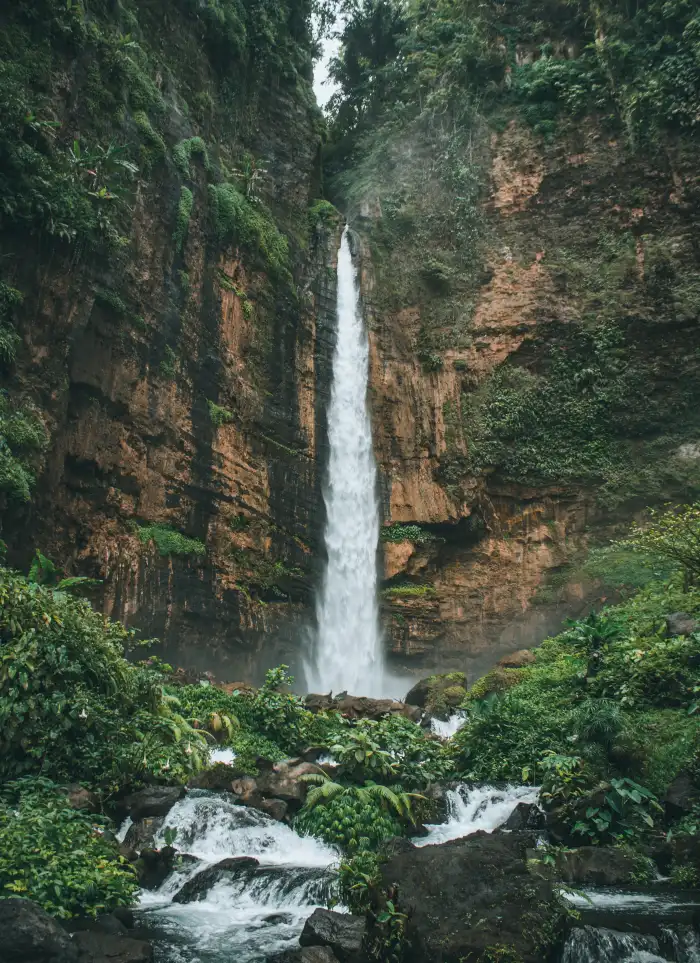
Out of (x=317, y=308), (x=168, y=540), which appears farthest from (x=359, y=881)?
(x=317, y=308)

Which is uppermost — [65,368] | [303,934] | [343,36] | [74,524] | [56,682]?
[343,36]

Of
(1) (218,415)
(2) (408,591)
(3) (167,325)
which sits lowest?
(2) (408,591)

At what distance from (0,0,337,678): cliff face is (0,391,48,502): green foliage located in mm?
66

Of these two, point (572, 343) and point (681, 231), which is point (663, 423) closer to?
point (572, 343)

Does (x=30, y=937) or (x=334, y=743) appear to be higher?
(x=334, y=743)

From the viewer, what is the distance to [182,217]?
16.3 m

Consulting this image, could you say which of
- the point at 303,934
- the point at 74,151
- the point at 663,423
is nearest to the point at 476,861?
the point at 303,934

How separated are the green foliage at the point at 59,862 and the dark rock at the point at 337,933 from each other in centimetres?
170

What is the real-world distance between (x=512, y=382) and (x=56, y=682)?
1605 centimetres

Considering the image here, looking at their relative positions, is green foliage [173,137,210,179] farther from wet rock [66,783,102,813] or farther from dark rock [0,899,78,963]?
dark rock [0,899,78,963]

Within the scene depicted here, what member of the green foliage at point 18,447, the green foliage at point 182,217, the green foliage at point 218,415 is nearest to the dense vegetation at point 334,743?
the green foliage at point 18,447

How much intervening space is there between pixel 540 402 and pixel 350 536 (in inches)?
268

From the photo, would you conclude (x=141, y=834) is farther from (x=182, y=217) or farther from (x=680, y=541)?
(x=182, y=217)

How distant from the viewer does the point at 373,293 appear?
73.0 feet
